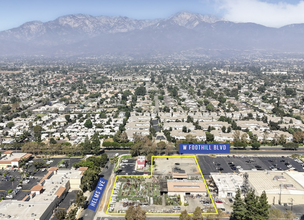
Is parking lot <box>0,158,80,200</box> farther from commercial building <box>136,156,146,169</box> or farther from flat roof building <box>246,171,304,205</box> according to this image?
flat roof building <box>246,171,304,205</box>

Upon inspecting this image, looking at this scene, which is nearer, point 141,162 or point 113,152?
point 141,162

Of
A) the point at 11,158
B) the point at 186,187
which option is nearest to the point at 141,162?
the point at 186,187

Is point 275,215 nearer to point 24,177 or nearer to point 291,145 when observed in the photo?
point 291,145

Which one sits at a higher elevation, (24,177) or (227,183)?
(227,183)

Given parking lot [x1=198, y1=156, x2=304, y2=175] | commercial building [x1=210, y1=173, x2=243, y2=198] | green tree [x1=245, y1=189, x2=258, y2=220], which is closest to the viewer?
green tree [x1=245, y1=189, x2=258, y2=220]

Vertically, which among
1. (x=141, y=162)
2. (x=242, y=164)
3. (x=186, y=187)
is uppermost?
(x=141, y=162)

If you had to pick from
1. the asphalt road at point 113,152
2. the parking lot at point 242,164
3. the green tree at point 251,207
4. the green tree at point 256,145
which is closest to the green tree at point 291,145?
the parking lot at point 242,164

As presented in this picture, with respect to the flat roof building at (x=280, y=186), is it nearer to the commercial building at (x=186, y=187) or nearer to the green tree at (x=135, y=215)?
the commercial building at (x=186, y=187)

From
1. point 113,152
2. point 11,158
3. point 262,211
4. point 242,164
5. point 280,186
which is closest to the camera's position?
point 262,211

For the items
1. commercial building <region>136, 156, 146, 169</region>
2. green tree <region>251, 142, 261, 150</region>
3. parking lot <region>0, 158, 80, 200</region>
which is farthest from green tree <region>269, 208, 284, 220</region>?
parking lot <region>0, 158, 80, 200</region>

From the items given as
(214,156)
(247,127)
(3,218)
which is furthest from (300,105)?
(3,218)
